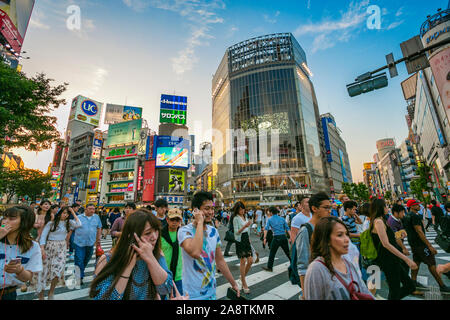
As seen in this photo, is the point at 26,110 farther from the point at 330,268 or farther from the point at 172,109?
the point at 172,109

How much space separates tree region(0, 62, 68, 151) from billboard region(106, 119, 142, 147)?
39.1 metres

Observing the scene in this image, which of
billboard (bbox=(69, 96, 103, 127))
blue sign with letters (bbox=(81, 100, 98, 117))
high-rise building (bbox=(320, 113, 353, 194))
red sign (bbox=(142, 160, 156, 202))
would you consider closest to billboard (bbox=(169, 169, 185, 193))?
red sign (bbox=(142, 160, 156, 202))

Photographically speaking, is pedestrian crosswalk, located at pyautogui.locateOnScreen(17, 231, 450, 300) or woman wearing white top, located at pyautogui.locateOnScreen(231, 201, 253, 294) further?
woman wearing white top, located at pyautogui.locateOnScreen(231, 201, 253, 294)

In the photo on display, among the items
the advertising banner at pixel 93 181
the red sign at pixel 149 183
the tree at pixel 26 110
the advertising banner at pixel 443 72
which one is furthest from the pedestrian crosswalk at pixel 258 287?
the advertising banner at pixel 93 181

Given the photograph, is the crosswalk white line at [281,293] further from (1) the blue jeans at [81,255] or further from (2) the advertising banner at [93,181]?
(2) the advertising banner at [93,181]

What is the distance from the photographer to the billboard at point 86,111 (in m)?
63.7

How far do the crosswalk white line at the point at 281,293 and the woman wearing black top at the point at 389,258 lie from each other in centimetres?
186

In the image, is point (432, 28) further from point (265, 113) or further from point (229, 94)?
point (229, 94)

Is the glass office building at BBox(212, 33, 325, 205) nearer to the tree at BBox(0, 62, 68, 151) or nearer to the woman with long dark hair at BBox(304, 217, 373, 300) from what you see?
the tree at BBox(0, 62, 68, 151)

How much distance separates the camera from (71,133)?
65.2 metres

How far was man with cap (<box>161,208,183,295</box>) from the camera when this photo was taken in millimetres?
3105

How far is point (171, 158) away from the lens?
158 ft

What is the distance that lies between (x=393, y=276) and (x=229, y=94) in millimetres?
59763
